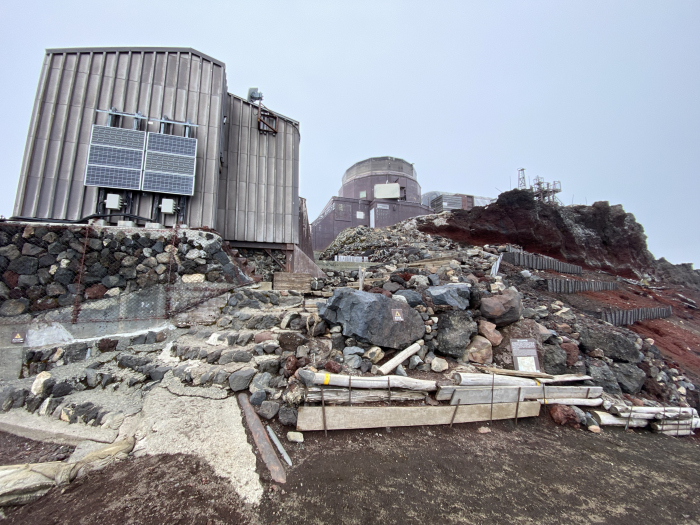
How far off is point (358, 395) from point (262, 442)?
55.0 inches

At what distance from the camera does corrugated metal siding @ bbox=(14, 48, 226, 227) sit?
6.81 metres

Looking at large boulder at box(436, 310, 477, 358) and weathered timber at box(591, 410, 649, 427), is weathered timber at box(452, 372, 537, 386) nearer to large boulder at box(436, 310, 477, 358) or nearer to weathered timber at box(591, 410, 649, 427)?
large boulder at box(436, 310, 477, 358)

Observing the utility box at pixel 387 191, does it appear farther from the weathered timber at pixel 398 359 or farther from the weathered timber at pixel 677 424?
the weathered timber at pixel 677 424

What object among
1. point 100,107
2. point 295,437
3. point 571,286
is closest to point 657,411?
point 295,437

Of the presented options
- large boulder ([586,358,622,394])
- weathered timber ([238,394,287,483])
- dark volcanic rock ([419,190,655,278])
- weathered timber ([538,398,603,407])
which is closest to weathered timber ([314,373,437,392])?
weathered timber ([238,394,287,483])

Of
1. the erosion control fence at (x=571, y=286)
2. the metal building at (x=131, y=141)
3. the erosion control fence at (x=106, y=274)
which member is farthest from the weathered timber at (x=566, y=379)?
the metal building at (x=131, y=141)

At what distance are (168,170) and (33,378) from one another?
16.3 ft

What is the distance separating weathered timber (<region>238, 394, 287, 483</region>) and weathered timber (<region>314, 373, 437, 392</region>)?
2.92ft

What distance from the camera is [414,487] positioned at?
3.01 meters

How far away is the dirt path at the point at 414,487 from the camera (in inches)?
101

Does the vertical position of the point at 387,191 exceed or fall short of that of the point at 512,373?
it exceeds it

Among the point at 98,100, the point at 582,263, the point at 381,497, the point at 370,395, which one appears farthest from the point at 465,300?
the point at 582,263

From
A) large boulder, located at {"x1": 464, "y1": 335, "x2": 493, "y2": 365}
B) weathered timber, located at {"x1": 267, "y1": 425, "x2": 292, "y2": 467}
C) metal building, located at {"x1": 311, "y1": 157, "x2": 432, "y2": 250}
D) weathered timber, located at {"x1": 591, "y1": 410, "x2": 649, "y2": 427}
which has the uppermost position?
metal building, located at {"x1": 311, "y1": 157, "x2": 432, "y2": 250}

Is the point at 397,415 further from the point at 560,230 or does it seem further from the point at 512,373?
the point at 560,230
